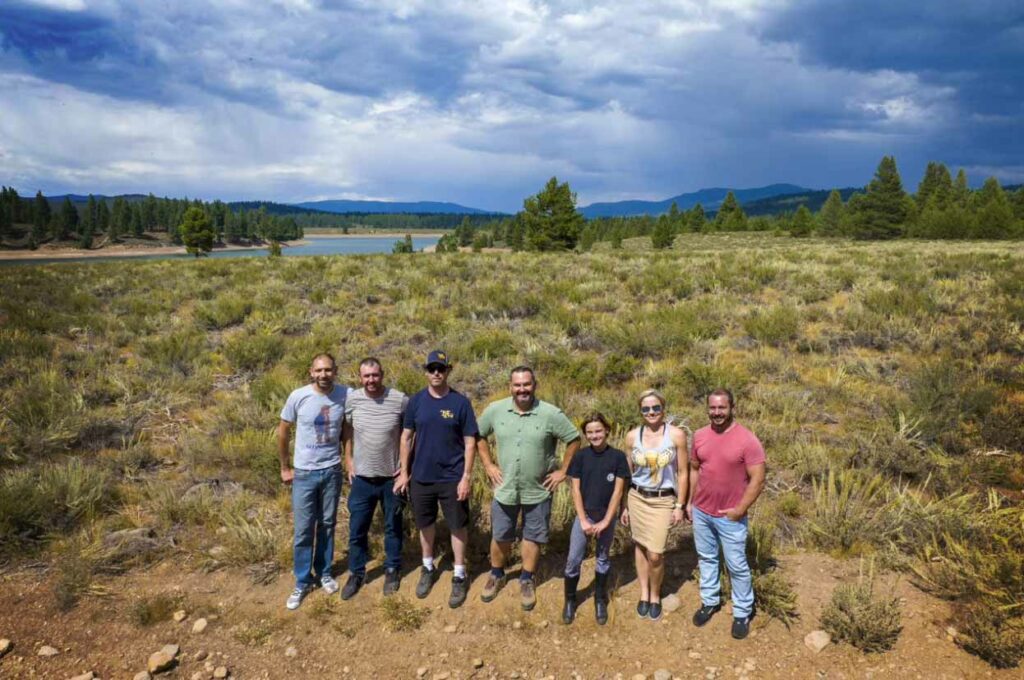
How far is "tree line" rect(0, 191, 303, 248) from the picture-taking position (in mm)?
103125

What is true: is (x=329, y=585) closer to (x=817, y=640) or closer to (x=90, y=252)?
(x=817, y=640)

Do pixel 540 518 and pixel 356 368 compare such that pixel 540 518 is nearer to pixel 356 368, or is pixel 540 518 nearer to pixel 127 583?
pixel 127 583

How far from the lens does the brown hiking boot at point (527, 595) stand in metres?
4.38

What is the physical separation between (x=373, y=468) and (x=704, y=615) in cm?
296

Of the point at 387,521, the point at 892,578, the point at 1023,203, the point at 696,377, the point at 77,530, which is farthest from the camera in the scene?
the point at 1023,203

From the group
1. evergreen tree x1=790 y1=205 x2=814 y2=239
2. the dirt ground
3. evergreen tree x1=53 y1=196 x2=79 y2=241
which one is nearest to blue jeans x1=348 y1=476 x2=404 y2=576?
the dirt ground

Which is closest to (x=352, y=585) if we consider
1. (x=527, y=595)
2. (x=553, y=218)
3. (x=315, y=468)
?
(x=315, y=468)

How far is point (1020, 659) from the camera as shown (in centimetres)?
346

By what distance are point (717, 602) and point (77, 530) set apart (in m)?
5.96

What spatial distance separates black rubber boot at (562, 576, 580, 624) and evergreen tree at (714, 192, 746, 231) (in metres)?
79.5

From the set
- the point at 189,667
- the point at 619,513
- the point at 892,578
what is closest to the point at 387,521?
the point at 189,667

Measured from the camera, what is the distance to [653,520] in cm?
414

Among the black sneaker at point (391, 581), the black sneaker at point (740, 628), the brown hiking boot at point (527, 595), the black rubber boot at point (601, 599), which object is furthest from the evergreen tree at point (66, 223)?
the black sneaker at point (740, 628)

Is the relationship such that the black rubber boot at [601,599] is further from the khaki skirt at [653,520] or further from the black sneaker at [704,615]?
the black sneaker at [704,615]
